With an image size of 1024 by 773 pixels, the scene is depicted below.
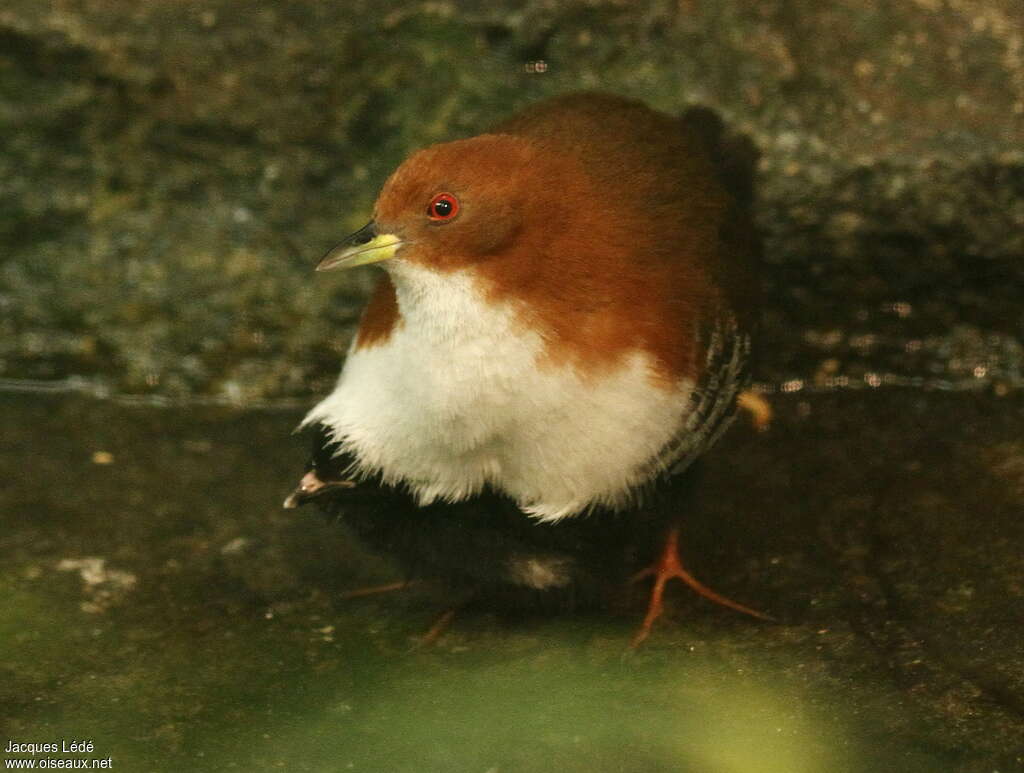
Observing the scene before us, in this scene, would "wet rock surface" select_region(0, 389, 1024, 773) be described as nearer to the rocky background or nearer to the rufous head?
the rocky background

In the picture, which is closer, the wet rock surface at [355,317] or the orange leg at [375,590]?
the wet rock surface at [355,317]

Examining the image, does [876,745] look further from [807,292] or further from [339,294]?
[339,294]

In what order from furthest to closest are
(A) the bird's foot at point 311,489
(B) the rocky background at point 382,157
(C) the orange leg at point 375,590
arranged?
(B) the rocky background at point 382,157 → (C) the orange leg at point 375,590 → (A) the bird's foot at point 311,489

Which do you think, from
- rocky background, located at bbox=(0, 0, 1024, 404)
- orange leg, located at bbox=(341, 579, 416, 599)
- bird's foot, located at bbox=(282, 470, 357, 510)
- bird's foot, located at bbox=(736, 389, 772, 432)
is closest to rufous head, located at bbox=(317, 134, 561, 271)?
bird's foot, located at bbox=(282, 470, 357, 510)

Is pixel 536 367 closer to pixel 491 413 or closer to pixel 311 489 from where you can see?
pixel 491 413

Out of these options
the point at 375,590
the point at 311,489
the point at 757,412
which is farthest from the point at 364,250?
the point at 757,412

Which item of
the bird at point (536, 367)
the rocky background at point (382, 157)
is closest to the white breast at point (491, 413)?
the bird at point (536, 367)

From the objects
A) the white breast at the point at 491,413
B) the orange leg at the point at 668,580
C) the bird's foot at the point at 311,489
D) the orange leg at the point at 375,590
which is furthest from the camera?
the orange leg at the point at 375,590

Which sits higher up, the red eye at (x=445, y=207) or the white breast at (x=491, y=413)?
the red eye at (x=445, y=207)

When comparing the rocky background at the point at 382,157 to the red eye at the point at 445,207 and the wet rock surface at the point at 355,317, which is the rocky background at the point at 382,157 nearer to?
the wet rock surface at the point at 355,317
